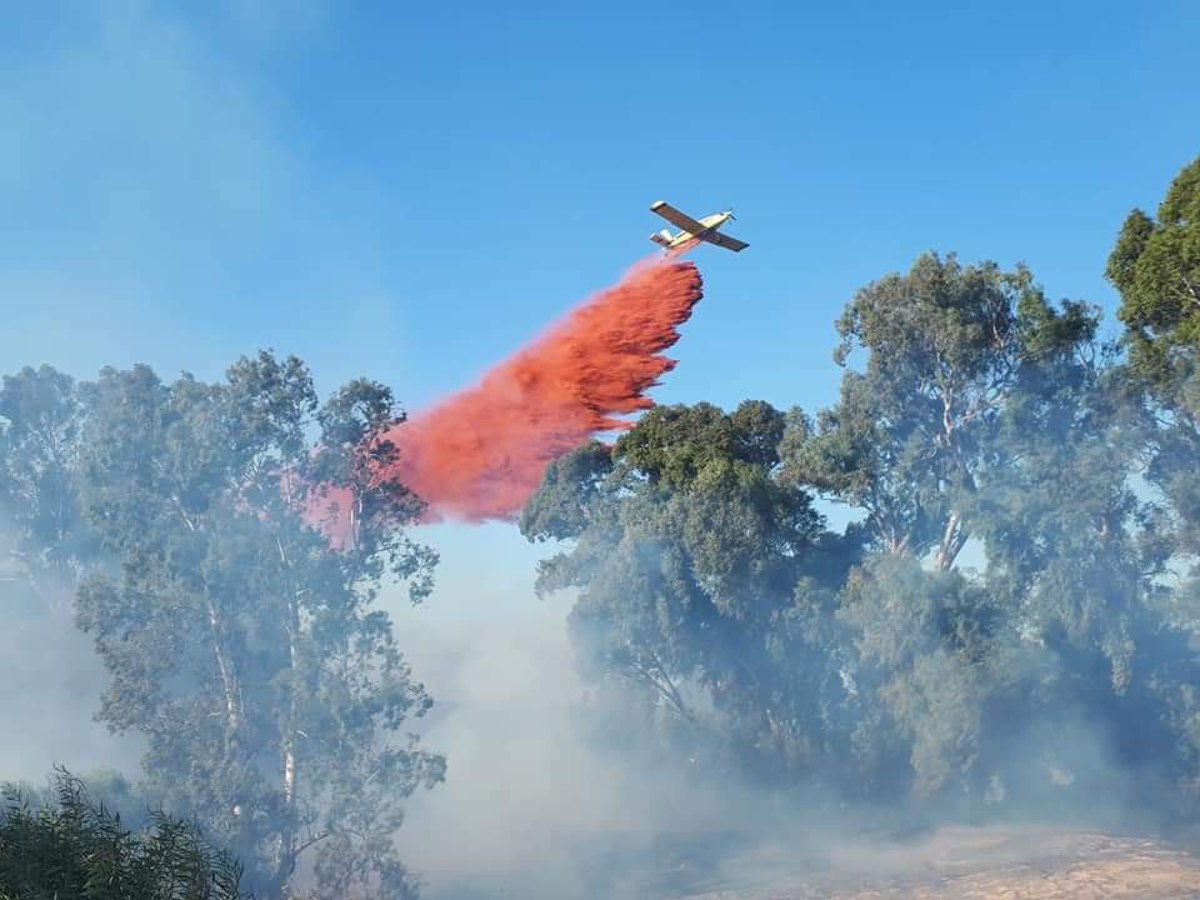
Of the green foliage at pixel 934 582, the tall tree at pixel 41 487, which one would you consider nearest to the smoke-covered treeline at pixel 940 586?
the green foliage at pixel 934 582

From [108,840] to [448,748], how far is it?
47116mm

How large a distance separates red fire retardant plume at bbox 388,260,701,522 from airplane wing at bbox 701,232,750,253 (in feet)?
14.1

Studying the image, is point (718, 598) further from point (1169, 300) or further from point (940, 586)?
point (1169, 300)

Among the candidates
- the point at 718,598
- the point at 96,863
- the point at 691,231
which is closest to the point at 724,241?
the point at 691,231

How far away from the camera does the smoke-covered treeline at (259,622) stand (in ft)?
135

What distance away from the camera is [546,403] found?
5462 cm

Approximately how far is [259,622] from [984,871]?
2718 centimetres

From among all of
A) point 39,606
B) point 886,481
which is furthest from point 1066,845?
point 39,606

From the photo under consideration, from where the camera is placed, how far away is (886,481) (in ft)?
180

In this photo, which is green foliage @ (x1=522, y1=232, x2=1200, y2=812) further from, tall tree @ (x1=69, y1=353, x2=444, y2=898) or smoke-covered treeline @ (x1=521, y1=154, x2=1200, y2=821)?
tall tree @ (x1=69, y1=353, x2=444, y2=898)

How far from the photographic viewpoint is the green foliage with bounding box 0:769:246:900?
13578mm

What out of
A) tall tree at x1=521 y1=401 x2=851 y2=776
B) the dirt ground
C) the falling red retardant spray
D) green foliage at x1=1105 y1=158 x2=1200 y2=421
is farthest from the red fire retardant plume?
the dirt ground

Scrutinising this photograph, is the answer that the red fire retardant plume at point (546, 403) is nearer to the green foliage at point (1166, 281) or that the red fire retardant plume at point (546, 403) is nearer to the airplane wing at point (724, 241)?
the airplane wing at point (724, 241)

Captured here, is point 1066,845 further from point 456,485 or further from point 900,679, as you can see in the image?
point 456,485
